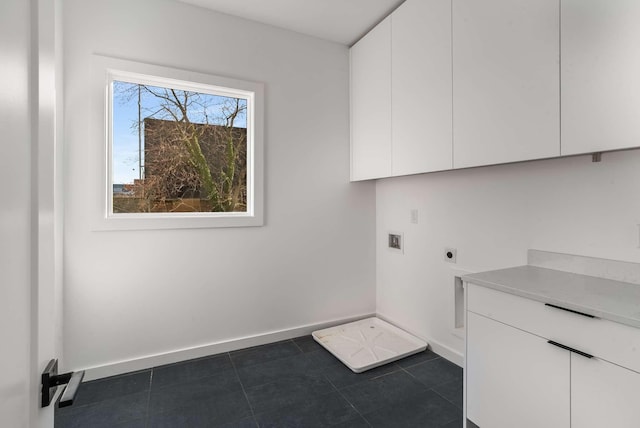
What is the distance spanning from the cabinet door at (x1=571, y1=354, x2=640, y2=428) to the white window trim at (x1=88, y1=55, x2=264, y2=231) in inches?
85.0

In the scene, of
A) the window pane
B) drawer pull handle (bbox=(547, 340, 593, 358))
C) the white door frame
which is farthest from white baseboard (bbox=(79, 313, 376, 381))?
drawer pull handle (bbox=(547, 340, 593, 358))

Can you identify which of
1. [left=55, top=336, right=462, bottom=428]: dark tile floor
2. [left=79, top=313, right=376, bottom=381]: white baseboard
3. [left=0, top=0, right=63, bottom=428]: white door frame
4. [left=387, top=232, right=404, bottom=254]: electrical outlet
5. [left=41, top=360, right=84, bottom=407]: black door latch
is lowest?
[left=55, top=336, right=462, bottom=428]: dark tile floor

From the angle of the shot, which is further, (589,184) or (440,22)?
(440,22)

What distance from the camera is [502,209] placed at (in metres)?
2.02

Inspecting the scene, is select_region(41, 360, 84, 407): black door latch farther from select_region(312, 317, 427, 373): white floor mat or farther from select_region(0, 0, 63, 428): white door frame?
select_region(312, 317, 427, 373): white floor mat

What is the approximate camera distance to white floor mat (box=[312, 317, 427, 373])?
235 cm

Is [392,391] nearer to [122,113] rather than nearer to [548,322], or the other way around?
[548,322]

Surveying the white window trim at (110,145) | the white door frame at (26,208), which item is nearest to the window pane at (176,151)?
the white window trim at (110,145)

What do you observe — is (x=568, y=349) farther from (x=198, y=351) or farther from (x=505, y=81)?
(x=198, y=351)

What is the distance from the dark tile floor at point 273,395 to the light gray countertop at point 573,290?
2.86ft

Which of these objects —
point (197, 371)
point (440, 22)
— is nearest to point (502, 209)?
point (440, 22)

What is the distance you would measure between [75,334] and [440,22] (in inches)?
125

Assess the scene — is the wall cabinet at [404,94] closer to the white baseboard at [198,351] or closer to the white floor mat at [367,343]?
the white floor mat at [367,343]

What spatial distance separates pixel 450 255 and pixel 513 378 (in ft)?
3.47
